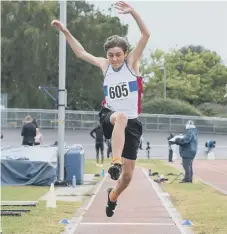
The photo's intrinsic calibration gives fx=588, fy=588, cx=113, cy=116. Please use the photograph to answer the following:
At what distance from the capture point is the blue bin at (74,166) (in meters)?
18.8

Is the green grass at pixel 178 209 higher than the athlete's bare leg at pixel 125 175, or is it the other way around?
the athlete's bare leg at pixel 125 175

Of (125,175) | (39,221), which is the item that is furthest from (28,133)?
(125,175)

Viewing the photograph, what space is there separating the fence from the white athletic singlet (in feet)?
144

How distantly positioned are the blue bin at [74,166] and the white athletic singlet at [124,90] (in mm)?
12098

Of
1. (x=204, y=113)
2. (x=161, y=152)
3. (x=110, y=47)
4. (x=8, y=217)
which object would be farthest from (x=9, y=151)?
(x=204, y=113)

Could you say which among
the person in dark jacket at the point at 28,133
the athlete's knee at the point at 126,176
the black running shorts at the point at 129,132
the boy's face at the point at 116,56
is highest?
the boy's face at the point at 116,56

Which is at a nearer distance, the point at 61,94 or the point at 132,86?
the point at 132,86

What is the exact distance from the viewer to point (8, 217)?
10.4 m

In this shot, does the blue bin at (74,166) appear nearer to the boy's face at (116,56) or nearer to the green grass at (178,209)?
the green grass at (178,209)

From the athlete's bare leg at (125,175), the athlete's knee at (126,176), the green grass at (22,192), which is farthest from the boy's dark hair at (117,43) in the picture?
the green grass at (22,192)

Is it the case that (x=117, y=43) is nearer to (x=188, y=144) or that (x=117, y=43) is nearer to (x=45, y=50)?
(x=188, y=144)

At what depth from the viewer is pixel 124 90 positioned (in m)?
6.71

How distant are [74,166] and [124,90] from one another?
1239cm

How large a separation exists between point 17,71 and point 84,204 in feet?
143
